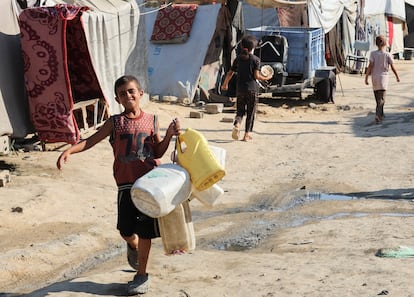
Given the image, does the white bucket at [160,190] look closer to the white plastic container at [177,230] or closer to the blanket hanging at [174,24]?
the white plastic container at [177,230]

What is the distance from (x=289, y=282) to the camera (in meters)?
4.74

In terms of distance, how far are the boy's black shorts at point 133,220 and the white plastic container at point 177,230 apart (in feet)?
0.27

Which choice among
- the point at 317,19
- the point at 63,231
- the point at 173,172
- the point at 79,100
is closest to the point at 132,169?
the point at 173,172

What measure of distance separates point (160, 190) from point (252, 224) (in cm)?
298

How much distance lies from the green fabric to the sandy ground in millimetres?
89

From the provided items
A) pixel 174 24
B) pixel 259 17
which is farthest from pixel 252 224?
pixel 259 17

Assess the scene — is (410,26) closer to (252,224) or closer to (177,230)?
(252,224)

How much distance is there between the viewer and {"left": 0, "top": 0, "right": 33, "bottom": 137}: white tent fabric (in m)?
8.38

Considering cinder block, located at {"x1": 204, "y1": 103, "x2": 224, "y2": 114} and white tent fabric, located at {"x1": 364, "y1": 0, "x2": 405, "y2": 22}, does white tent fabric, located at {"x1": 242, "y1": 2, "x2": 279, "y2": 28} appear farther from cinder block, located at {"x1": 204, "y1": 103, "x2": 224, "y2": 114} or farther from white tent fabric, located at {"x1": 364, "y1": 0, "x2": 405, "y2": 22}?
white tent fabric, located at {"x1": 364, "y1": 0, "x2": 405, "y2": 22}

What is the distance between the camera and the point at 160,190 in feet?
13.3

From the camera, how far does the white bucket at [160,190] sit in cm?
405

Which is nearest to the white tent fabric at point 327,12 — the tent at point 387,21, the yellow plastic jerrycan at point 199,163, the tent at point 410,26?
the tent at point 387,21

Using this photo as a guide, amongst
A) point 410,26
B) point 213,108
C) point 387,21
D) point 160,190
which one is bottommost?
point 410,26

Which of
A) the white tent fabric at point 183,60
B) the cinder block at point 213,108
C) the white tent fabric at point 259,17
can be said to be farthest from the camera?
the white tent fabric at point 259,17
